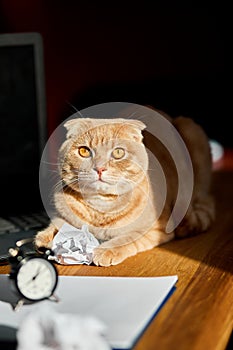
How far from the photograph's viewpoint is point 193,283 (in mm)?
1270

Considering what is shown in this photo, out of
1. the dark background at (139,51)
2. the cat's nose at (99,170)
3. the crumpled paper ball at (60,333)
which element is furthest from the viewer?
the dark background at (139,51)

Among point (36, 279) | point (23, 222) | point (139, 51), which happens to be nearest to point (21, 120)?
point (23, 222)

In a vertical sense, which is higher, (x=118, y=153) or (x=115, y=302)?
(x=118, y=153)

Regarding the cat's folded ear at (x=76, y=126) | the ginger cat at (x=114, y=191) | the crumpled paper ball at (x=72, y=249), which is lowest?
the crumpled paper ball at (x=72, y=249)

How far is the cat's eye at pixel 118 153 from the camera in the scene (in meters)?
1.37

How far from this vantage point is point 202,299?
120cm

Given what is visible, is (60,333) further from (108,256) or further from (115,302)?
(108,256)

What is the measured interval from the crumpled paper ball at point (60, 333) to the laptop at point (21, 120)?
0.69m

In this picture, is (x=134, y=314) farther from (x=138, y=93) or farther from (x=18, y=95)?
(x=138, y=93)

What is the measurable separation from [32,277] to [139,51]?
1507 millimetres

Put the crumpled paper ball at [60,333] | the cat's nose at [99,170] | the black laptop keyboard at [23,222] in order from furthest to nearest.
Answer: the black laptop keyboard at [23,222]
the cat's nose at [99,170]
the crumpled paper ball at [60,333]

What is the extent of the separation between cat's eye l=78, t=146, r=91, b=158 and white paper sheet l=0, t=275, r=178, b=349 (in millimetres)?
251

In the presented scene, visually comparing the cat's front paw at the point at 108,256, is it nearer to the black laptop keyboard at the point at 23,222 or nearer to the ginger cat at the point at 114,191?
the ginger cat at the point at 114,191

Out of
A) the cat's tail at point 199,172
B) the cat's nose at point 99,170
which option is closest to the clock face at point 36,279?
the cat's nose at point 99,170
